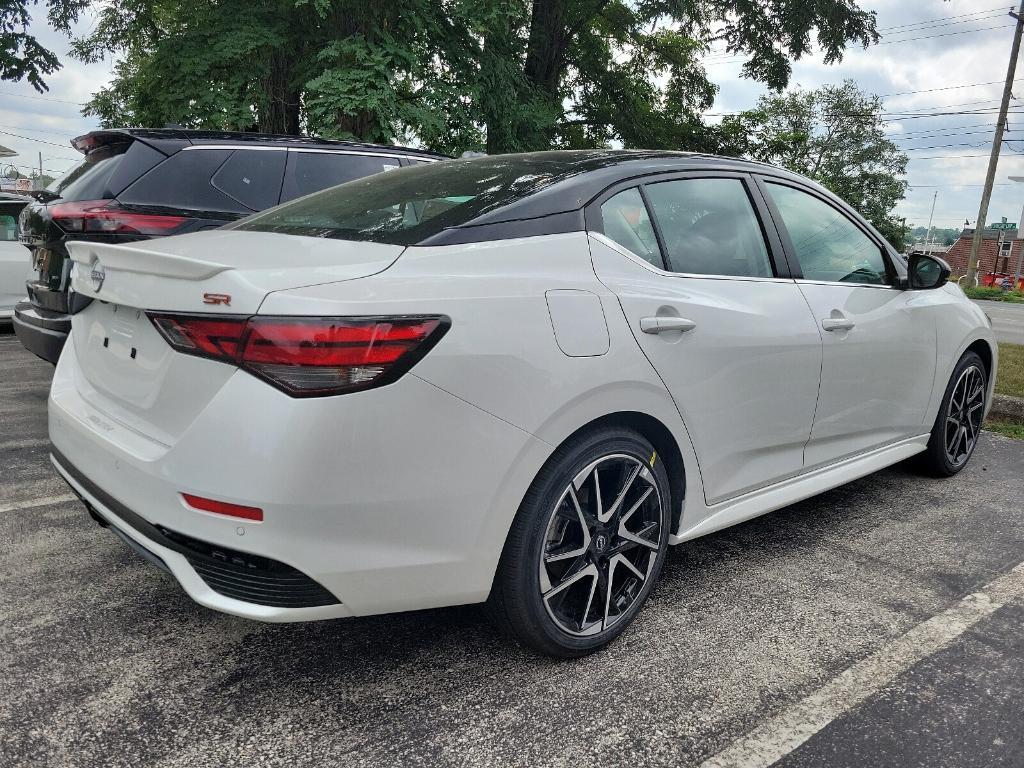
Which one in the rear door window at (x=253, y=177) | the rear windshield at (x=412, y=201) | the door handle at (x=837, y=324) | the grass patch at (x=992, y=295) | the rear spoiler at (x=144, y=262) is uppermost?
the rear door window at (x=253, y=177)

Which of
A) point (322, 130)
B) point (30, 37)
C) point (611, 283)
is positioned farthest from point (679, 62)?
point (611, 283)

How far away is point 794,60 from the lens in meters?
16.4

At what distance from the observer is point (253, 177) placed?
5.26 meters

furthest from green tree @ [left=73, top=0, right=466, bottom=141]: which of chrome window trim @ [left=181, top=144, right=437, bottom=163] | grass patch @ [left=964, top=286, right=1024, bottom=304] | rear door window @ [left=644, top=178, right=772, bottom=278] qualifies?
grass patch @ [left=964, top=286, right=1024, bottom=304]

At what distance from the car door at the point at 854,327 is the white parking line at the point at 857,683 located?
29.2 inches

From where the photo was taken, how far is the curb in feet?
19.5

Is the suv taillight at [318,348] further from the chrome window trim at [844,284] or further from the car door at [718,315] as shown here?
the chrome window trim at [844,284]

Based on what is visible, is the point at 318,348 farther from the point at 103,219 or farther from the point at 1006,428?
the point at 1006,428

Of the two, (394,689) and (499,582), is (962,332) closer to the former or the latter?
(499,582)

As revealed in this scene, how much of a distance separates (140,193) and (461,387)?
3.58 meters

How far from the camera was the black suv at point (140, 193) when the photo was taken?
15.0 ft

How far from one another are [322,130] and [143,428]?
9127 millimetres

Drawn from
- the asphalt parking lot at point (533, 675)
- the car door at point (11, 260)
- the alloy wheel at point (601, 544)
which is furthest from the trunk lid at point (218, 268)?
the car door at point (11, 260)

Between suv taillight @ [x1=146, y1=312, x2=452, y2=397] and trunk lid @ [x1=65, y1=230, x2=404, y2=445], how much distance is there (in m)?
0.04
